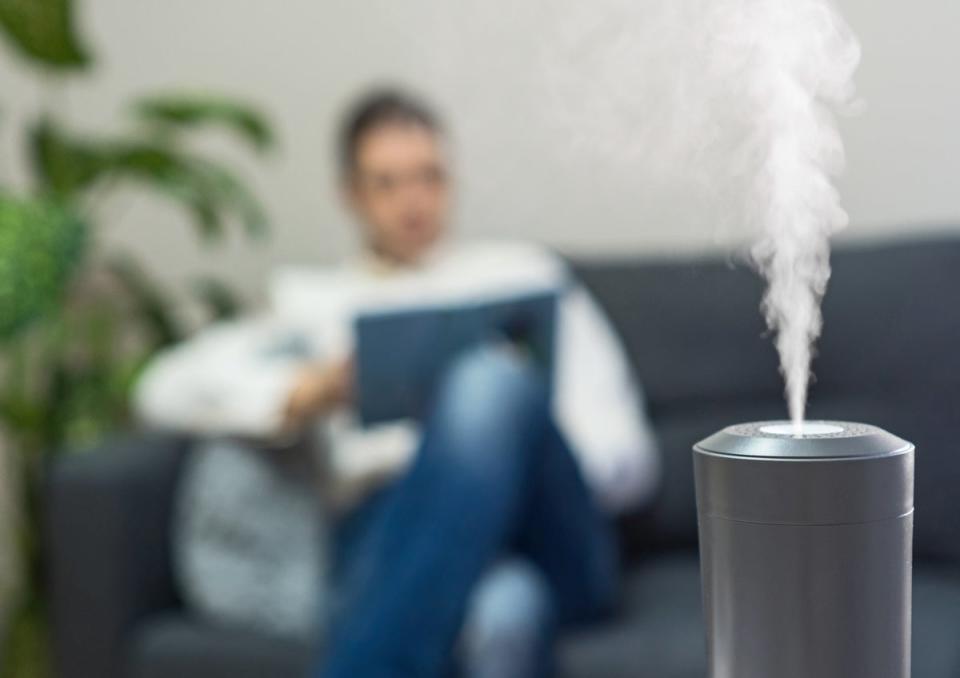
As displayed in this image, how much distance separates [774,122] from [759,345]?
1385 mm

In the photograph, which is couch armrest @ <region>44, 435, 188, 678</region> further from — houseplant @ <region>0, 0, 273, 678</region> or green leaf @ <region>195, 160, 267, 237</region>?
green leaf @ <region>195, 160, 267, 237</region>

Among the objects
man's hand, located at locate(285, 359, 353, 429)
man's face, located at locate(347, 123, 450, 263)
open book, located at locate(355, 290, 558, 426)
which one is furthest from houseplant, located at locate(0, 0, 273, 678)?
open book, located at locate(355, 290, 558, 426)

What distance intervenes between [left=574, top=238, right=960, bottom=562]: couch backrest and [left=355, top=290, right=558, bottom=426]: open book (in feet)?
0.93

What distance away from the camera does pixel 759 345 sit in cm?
199

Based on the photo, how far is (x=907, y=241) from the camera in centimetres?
194

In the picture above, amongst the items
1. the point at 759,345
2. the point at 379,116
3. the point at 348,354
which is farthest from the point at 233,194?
the point at 759,345

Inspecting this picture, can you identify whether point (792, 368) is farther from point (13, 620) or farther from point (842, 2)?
point (13, 620)

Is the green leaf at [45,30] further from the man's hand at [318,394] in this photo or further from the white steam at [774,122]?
the white steam at [774,122]

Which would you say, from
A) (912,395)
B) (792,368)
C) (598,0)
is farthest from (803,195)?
(912,395)

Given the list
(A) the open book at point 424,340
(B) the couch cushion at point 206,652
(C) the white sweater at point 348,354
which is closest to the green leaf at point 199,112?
(C) the white sweater at point 348,354

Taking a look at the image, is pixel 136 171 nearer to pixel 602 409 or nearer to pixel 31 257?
pixel 31 257

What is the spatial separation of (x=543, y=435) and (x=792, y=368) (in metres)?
1.03

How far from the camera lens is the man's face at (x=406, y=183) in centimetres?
210

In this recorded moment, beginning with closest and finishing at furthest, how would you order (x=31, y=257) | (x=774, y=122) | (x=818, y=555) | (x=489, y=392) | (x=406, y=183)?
(x=818, y=555) → (x=774, y=122) → (x=489, y=392) → (x=31, y=257) → (x=406, y=183)
